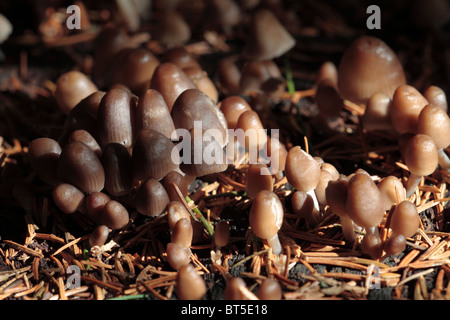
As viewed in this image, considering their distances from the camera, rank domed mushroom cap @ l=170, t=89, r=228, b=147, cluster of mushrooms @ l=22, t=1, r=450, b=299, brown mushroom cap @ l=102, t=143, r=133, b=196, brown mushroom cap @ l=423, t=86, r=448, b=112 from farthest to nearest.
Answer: brown mushroom cap @ l=423, t=86, r=448, b=112 < domed mushroom cap @ l=170, t=89, r=228, b=147 < brown mushroom cap @ l=102, t=143, r=133, b=196 < cluster of mushrooms @ l=22, t=1, r=450, b=299

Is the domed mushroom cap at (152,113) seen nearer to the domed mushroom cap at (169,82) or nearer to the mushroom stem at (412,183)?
the domed mushroom cap at (169,82)

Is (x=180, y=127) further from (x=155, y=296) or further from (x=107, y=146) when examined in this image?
(x=155, y=296)

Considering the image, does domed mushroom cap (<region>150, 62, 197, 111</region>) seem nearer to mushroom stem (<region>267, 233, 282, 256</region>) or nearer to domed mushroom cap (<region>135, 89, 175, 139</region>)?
domed mushroom cap (<region>135, 89, 175, 139</region>)

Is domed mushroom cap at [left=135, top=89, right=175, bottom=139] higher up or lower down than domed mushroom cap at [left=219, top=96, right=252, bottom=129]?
higher up

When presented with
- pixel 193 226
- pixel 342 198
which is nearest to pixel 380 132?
pixel 342 198

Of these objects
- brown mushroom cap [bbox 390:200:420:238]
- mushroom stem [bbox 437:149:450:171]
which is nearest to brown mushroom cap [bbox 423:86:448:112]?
mushroom stem [bbox 437:149:450:171]

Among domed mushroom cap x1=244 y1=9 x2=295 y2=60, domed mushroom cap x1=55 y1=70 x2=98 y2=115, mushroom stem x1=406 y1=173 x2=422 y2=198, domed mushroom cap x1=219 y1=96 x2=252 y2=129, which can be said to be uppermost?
domed mushroom cap x1=244 y1=9 x2=295 y2=60
